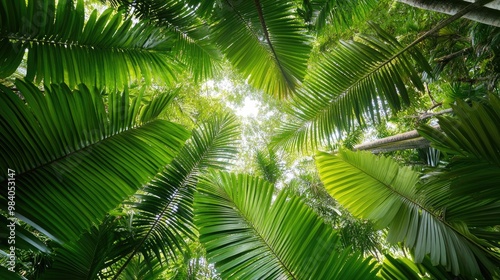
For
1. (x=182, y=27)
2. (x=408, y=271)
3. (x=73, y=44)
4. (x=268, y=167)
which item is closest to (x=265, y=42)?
(x=182, y=27)

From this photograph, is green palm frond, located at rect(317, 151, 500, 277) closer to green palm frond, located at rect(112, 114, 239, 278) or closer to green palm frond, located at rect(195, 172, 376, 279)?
green palm frond, located at rect(195, 172, 376, 279)

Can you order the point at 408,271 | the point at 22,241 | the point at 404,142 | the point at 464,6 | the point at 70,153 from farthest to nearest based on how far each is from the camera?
the point at 404,142, the point at 464,6, the point at 408,271, the point at 70,153, the point at 22,241

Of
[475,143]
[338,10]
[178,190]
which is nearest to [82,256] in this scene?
[178,190]

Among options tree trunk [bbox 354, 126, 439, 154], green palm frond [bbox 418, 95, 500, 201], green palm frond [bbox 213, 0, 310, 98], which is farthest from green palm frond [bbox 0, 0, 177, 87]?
tree trunk [bbox 354, 126, 439, 154]

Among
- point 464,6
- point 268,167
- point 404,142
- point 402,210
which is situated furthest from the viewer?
point 268,167

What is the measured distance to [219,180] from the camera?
4.74 feet

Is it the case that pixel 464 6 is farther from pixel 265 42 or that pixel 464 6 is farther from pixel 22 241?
pixel 22 241

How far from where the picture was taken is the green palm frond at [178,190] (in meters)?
1.75

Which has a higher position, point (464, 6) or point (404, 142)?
point (464, 6)

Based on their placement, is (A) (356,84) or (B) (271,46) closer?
(B) (271,46)

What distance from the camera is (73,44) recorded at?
3.94 ft

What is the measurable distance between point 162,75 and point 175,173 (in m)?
0.68

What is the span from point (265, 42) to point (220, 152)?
87cm

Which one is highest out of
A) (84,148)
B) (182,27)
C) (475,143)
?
(182,27)
